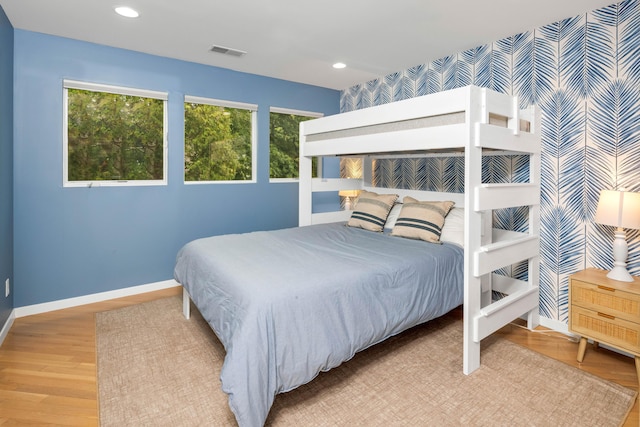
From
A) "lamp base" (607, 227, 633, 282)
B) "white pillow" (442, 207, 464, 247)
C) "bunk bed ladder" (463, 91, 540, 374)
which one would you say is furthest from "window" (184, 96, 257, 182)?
"lamp base" (607, 227, 633, 282)

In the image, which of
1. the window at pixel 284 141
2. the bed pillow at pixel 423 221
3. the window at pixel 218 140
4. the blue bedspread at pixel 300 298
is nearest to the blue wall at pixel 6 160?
the blue bedspread at pixel 300 298

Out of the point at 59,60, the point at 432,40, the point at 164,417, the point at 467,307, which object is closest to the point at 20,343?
the point at 164,417

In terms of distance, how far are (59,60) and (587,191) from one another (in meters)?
4.43

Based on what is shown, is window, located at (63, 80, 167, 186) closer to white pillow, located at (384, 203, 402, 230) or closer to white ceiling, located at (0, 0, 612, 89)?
white ceiling, located at (0, 0, 612, 89)

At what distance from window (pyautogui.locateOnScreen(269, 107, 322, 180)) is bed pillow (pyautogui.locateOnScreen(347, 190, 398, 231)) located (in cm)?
127

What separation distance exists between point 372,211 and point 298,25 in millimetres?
1816

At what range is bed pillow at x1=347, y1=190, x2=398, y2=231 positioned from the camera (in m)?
3.52

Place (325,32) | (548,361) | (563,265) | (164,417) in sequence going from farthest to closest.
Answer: (325,32), (563,265), (548,361), (164,417)

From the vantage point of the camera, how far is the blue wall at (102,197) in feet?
9.85

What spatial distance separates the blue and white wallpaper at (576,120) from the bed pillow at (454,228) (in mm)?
465

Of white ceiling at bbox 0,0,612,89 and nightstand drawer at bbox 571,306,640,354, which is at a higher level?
white ceiling at bbox 0,0,612,89

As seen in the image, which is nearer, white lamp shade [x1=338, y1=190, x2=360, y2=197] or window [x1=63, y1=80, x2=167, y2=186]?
window [x1=63, y1=80, x2=167, y2=186]

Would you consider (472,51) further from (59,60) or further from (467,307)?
(59,60)

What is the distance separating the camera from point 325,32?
2.96 meters
